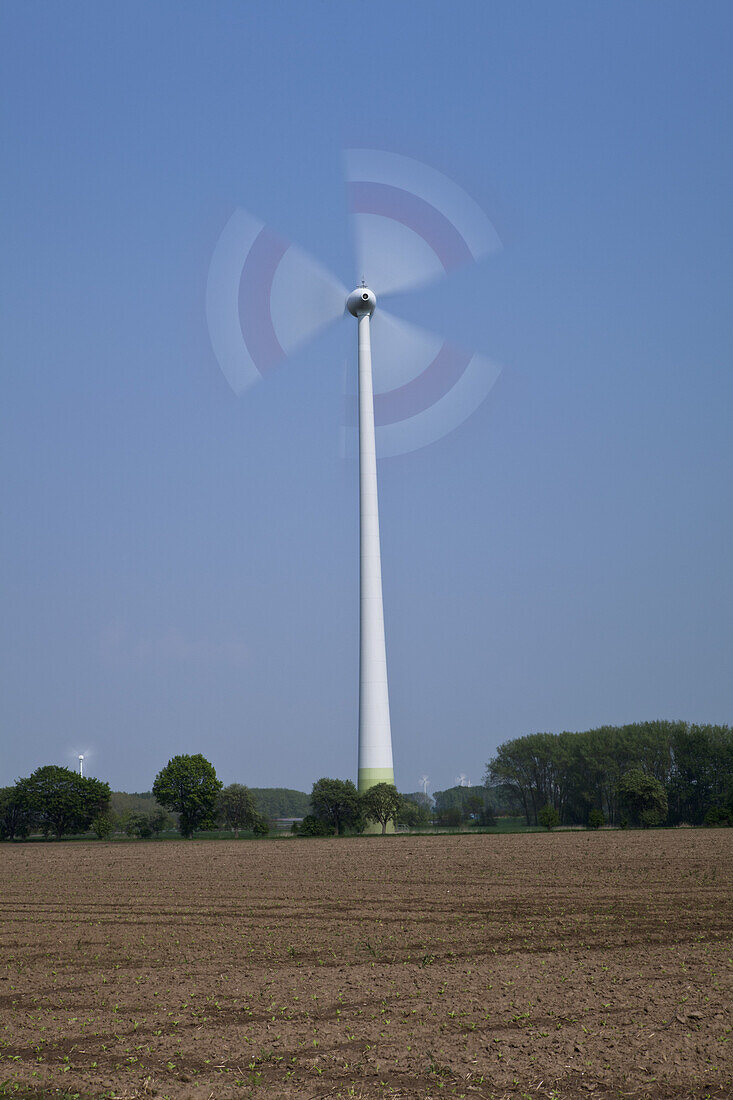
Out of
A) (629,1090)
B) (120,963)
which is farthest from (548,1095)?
(120,963)

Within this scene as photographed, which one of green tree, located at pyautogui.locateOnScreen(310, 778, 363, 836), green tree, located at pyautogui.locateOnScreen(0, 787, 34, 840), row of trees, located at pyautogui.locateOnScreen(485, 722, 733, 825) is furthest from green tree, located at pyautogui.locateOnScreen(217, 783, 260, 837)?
row of trees, located at pyautogui.locateOnScreen(485, 722, 733, 825)

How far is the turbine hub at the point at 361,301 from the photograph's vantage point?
93.9m

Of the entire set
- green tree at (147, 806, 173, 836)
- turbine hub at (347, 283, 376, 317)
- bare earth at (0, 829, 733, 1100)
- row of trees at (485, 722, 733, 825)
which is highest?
turbine hub at (347, 283, 376, 317)

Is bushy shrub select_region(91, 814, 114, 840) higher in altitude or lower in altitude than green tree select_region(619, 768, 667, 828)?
lower

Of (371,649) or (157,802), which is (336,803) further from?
(157,802)

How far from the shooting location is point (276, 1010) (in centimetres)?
1628

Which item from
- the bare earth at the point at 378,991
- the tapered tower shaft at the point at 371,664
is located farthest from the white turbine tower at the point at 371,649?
the bare earth at the point at 378,991

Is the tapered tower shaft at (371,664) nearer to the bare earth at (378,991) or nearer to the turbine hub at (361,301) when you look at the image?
the turbine hub at (361,301)

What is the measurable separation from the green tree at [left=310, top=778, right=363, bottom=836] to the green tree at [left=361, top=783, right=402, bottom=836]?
4956mm

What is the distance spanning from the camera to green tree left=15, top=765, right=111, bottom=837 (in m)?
108

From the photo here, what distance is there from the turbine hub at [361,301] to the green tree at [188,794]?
5415cm

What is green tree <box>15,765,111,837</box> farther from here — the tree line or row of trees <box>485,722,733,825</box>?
row of trees <box>485,722,733,825</box>

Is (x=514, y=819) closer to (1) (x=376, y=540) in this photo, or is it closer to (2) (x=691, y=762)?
(2) (x=691, y=762)

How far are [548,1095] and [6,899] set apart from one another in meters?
31.0
